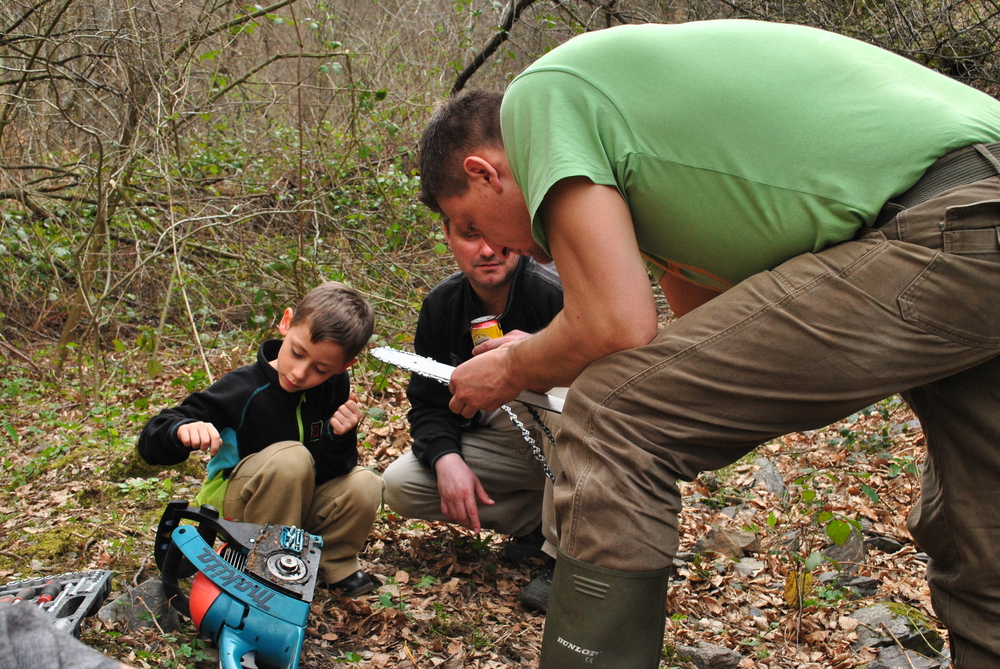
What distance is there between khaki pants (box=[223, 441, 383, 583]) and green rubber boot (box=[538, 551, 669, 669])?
1348 mm

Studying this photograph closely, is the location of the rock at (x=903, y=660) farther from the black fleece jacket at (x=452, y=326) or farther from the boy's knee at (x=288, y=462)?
the boy's knee at (x=288, y=462)

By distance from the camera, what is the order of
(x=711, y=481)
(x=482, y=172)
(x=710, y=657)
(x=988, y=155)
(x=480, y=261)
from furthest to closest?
(x=711, y=481) → (x=480, y=261) → (x=710, y=657) → (x=482, y=172) → (x=988, y=155)

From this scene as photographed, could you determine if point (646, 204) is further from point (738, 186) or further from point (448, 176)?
point (448, 176)

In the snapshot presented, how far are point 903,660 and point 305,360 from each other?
7.20 feet

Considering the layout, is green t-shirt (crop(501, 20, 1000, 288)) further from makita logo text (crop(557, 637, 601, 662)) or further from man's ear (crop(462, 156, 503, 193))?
makita logo text (crop(557, 637, 601, 662))

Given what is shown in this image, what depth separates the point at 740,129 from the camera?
1707mm

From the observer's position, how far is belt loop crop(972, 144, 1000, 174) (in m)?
1.59

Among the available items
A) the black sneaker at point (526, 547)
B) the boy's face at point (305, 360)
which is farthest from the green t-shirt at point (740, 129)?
the black sneaker at point (526, 547)

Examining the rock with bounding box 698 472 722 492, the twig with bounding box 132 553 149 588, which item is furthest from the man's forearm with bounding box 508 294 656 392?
the rock with bounding box 698 472 722 492

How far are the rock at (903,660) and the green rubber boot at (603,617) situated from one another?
1194 mm

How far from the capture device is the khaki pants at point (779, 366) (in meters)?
1.59

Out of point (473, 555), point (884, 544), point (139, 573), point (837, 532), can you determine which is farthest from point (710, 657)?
point (139, 573)

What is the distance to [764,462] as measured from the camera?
4246 millimetres

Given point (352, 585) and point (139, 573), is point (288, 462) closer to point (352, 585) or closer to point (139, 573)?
point (352, 585)
